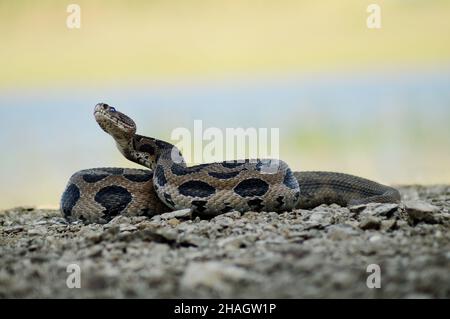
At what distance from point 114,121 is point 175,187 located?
2048 millimetres

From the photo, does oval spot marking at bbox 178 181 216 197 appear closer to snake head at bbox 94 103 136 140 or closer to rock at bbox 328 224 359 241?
snake head at bbox 94 103 136 140

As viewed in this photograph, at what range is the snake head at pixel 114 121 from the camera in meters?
11.2

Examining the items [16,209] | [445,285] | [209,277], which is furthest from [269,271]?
[16,209]

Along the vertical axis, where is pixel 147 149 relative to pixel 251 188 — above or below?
above

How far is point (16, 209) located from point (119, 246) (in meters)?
8.35

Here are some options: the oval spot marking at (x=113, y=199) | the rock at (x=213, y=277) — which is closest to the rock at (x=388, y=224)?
the rock at (x=213, y=277)

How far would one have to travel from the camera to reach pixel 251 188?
9.84 m

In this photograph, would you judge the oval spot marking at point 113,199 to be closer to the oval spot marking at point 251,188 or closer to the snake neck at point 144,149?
the snake neck at point 144,149

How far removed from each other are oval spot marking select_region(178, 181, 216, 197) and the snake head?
79.4 inches

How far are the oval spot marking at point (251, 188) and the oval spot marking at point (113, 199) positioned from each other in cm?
184

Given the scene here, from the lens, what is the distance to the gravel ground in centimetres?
568

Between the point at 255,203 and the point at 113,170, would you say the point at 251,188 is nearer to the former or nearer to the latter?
the point at 255,203

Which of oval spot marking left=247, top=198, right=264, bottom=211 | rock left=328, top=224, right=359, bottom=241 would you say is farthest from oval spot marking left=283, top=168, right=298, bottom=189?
rock left=328, top=224, right=359, bottom=241

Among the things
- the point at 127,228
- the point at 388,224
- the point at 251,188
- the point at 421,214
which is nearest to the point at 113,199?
the point at 127,228
